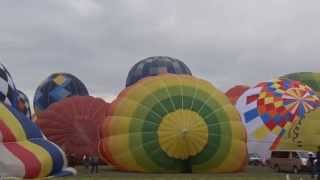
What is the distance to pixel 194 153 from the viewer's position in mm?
23844

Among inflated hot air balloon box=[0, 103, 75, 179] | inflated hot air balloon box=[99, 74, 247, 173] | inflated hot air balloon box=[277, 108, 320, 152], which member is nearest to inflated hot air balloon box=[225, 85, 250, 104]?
inflated hot air balloon box=[277, 108, 320, 152]

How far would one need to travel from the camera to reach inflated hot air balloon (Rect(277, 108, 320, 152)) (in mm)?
27734

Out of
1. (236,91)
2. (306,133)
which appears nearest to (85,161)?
Answer: (306,133)

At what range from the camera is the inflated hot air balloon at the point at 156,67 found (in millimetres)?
38406

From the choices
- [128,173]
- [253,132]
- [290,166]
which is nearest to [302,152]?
[290,166]

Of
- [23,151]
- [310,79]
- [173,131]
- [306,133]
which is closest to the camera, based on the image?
[23,151]

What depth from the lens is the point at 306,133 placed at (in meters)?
28.4

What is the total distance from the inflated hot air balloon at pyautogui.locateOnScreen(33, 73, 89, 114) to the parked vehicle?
17.6m

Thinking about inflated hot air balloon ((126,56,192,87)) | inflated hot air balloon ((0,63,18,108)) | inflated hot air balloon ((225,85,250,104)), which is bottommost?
inflated hot air balloon ((0,63,18,108))

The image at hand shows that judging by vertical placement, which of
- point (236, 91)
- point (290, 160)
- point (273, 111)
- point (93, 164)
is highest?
point (236, 91)

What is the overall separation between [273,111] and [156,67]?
7934 mm

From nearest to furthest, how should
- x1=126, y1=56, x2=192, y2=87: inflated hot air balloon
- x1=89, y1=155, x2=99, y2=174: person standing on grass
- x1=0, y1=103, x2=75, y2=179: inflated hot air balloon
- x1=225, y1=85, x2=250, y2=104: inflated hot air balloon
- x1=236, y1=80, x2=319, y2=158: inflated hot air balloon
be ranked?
x1=0, y1=103, x2=75, y2=179: inflated hot air balloon < x1=89, y1=155, x2=99, y2=174: person standing on grass < x1=236, y1=80, x2=319, y2=158: inflated hot air balloon < x1=126, y1=56, x2=192, y2=87: inflated hot air balloon < x1=225, y1=85, x2=250, y2=104: inflated hot air balloon

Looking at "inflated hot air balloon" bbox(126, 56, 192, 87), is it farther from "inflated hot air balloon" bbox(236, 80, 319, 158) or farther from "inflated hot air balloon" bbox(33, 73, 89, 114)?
"inflated hot air balloon" bbox(33, 73, 89, 114)

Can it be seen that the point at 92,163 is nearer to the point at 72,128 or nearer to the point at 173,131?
the point at 72,128
